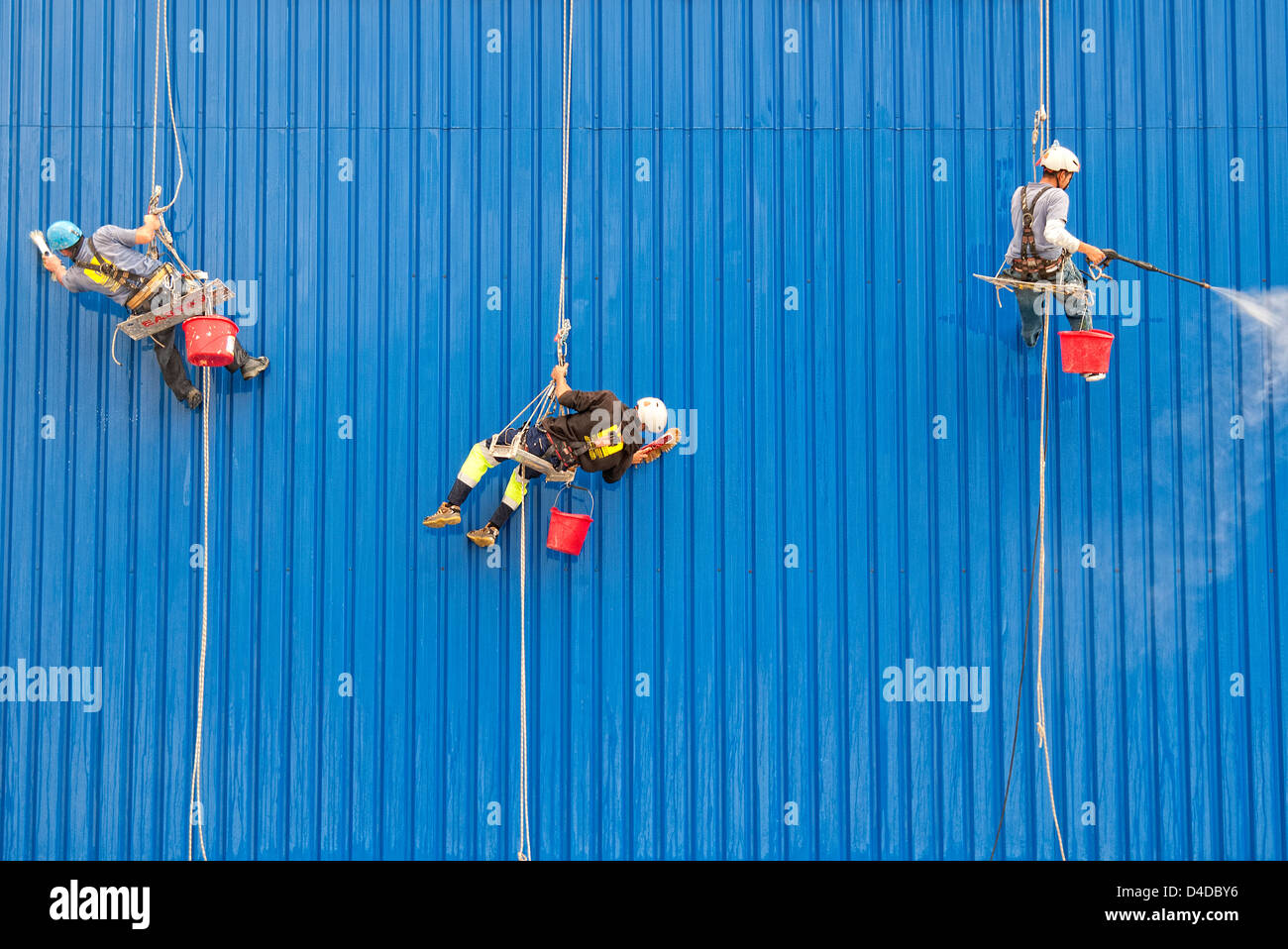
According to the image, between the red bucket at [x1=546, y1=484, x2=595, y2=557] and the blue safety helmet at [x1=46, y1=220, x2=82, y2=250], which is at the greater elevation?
the blue safety helmet at [x1=46, y1=220, x2=82, y2=250]

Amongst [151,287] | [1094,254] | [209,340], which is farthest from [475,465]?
[1094,254]

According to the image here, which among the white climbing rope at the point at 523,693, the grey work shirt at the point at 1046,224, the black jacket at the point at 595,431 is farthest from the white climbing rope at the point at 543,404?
the grey work shirt at the point at 1046,224

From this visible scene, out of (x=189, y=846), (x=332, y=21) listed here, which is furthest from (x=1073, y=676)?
(x=332, y=21)

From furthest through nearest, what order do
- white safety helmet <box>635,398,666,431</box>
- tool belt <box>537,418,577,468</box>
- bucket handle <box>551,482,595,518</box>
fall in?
bucket handle <box>551,482,595,518</box> → tool belt <box>537,418,577,468</box> → white safety helmet <box>635,398,666,431</box>

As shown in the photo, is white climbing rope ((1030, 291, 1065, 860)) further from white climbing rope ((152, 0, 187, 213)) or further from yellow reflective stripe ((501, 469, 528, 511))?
white climbing rope ((152, 0, 187, 213))

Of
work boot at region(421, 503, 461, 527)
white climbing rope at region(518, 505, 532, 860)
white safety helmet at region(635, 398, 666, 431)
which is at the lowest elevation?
white climbing rope at region(518, 505, 532, 860)

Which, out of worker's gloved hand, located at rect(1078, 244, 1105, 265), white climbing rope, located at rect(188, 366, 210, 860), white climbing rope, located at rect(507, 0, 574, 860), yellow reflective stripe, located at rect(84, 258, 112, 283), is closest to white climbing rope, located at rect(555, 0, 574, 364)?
white climbing rope, located at rect(507, 0, 574, 860)

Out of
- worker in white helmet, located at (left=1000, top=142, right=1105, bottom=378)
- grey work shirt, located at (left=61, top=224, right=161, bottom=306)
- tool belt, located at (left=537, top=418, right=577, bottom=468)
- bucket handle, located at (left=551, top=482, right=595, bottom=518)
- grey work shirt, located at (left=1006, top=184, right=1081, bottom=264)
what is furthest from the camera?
bucket handle, located at (left=551, top=482, right=595, bottom=518)

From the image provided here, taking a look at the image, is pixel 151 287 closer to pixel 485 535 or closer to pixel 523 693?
pixel 485 535
